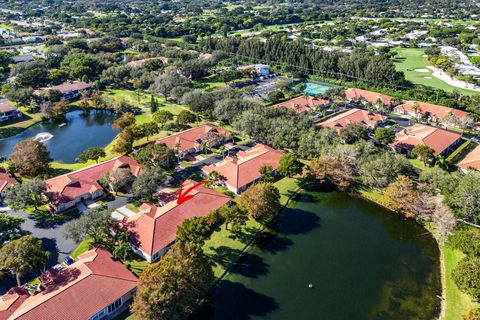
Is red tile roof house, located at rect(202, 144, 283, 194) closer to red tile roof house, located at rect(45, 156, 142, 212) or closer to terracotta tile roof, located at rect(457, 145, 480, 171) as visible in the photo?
red tile roof house, located at rect(45, 156, 142, 212)

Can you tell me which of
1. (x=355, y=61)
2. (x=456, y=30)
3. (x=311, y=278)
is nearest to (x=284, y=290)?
(x=311, y=278)

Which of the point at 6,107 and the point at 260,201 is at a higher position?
the point at 260,201

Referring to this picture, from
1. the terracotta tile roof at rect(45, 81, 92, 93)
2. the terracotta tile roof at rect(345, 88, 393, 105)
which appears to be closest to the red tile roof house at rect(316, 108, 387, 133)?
the terracotta tile roof at rect(345, 88, 393, 105)

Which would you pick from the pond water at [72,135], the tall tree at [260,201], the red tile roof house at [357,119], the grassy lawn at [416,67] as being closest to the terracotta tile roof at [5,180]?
the pond water at [72,135]

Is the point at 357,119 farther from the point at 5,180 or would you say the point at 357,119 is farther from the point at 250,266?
the point at 5,180

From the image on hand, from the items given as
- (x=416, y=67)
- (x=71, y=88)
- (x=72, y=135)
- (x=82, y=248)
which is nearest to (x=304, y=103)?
(x=72, y=135)

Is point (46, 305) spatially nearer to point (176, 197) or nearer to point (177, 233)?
point (177, 233)
